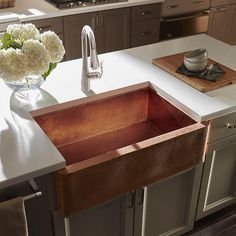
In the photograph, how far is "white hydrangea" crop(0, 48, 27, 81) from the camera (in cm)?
134

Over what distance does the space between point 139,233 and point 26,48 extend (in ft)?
Answer: 3.07

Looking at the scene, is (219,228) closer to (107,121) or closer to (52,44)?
(107,121)

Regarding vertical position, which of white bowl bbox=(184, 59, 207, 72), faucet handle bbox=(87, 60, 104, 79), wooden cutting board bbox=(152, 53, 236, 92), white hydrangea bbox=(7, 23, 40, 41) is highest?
white hydrangea bbox=(7, 23, 40, 41)

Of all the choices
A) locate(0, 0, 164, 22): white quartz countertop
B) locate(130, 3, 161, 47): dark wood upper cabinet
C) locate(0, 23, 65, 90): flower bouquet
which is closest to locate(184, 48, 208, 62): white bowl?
locate(0, 23, 65, 90): flower bouquet

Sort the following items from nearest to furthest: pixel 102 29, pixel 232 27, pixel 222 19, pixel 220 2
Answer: pixel 102 29
pixel 220 2
pixel 222 19
pixel 232 27

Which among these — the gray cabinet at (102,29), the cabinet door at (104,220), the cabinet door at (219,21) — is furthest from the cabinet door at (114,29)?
the cabinet door at (104,220)

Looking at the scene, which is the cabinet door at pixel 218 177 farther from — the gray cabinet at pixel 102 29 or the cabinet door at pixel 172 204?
the gray cabinet at pixel 102 29

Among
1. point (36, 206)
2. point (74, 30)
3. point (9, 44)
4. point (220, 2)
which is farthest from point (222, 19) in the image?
point (36, 206)

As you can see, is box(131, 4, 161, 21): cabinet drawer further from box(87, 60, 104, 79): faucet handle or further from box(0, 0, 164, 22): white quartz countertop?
box(87, 60, 104, 79): faucet handle

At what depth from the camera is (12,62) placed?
1346 millimetres

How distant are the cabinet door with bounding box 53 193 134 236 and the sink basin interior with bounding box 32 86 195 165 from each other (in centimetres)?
26

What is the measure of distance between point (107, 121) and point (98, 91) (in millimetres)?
186

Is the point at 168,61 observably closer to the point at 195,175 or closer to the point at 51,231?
the point at 195,175

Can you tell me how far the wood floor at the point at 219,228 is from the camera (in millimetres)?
2102
